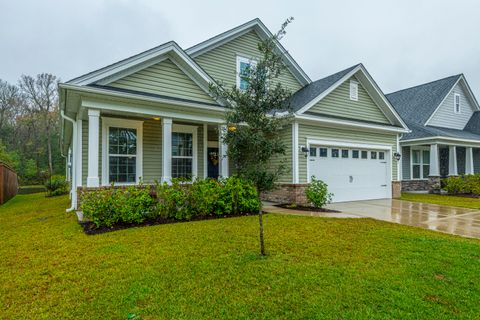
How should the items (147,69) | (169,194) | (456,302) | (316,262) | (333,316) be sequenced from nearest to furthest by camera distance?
(333,316) < (456,302) < (316,262) < (169,194) < (147,69)

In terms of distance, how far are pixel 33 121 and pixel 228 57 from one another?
2953cm

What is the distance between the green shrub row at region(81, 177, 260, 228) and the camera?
625cm

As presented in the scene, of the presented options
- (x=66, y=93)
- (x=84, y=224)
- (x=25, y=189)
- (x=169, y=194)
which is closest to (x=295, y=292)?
(x=169, y=194)

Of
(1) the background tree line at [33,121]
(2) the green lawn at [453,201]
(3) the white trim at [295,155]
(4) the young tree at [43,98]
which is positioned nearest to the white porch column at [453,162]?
(2) the green lawn at [453,201]

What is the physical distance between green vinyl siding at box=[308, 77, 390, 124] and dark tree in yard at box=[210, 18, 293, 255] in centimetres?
649

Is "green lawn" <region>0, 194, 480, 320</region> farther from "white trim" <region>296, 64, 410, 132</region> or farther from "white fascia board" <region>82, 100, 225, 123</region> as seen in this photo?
"white trim" <region>296, 64, 410, 132</region>

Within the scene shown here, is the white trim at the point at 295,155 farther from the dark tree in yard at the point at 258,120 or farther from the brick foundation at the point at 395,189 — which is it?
the brick foundation at the point at 395,189

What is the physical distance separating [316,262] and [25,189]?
2575 centimetres

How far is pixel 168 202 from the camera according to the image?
7023 millimetres

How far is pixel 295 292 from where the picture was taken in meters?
3.12

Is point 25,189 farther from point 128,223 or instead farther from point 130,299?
point 130,299

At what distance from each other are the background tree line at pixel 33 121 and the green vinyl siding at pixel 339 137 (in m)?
29.5

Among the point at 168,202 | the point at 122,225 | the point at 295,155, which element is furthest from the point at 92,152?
the point at 295,155

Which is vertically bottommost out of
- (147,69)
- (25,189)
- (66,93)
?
(25,189)
